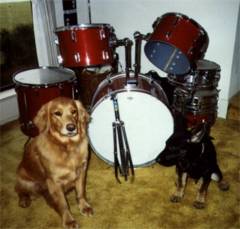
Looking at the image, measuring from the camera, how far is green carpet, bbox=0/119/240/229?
6.70ft

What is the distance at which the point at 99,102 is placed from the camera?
231 centimetres

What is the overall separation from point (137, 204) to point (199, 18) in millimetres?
2117

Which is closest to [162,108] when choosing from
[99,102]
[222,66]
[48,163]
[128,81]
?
[128,81]

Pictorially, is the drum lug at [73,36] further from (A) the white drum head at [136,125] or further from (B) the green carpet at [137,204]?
(B) the green carpet at [137,204]

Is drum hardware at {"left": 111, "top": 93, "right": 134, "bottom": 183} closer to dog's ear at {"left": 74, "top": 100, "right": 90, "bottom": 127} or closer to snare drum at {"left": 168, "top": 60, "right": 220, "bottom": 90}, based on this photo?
dog's ear at {"left": 74, "top": 100, "right": 90, "bottom": 127}

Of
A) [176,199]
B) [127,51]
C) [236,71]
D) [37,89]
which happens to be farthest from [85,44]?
[236,71]

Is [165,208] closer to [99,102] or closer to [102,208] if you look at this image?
[102,208]

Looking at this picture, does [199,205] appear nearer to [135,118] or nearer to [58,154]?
[135,118]

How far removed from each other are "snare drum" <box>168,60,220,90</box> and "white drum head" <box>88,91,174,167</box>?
0.65 metres

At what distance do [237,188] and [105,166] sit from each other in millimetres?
1089

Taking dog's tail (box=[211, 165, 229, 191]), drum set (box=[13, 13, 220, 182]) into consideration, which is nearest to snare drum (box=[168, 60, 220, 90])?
drum set (box=[13, 13, 220, 182])

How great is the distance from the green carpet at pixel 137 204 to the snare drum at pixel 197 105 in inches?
15.4

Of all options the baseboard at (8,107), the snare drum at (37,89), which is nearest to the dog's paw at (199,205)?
the snare drum at (37,89)

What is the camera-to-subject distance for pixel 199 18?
328 centimetres
